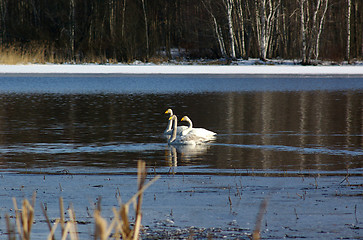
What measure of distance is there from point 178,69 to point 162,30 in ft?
34.5

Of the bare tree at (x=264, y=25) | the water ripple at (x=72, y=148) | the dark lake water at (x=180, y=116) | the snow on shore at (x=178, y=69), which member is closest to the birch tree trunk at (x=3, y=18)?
the snow on shore at (x=178, y=69)

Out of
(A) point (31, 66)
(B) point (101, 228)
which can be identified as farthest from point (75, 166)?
(A) point (31, 66)

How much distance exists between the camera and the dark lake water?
30.4ft

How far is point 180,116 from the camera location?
16.0 metres

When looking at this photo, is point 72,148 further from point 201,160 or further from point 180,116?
point 180,116

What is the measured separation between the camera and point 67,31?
41.2 m

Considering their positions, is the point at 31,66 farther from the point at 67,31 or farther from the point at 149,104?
the point at 149,104

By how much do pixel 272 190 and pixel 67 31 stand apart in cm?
3594

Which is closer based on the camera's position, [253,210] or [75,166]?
[253,210]

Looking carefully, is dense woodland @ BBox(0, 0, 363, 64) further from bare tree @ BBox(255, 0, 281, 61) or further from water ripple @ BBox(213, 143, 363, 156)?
water ripple @ BBox(213, 143, 363, 156)

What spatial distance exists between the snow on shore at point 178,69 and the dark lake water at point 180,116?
4.97 meters

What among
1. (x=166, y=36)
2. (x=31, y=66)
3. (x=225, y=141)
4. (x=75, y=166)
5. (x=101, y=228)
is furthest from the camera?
(x=166, y=36)

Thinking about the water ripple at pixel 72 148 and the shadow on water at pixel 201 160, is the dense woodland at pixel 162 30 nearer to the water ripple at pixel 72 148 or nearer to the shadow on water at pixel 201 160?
the shadow on water at pixel 201 160

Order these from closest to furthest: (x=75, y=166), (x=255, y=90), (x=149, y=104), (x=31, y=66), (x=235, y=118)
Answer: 1. (x=75, y=166)
2. (x=235, y=118)
3. (x=149, y=104)
4. (x=255, y=90)
5. (x=31, y=66)
